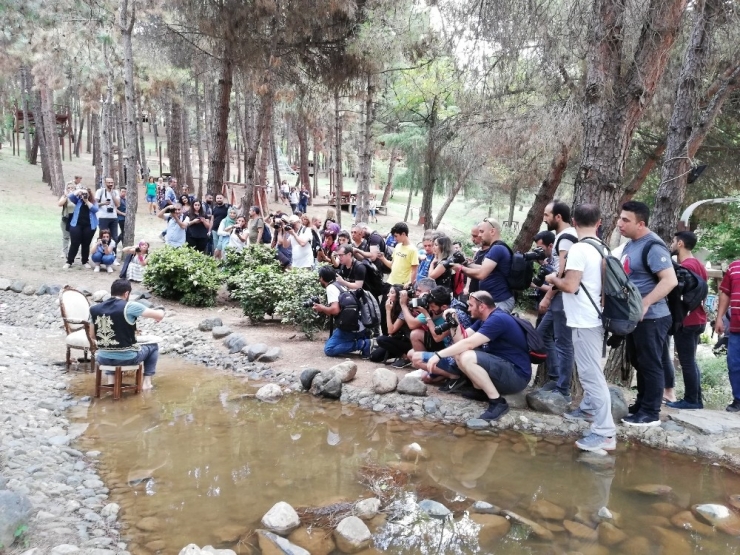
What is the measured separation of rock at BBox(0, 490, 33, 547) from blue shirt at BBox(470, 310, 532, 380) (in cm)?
344

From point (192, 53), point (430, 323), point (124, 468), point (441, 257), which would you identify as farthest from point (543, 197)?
point (124, 468)

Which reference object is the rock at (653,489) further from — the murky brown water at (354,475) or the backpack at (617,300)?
the backpack at (617,300)

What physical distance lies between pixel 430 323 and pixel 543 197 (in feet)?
22.2

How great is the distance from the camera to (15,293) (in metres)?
9.04

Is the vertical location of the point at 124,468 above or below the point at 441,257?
below

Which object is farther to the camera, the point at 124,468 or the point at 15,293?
the point at 15,293

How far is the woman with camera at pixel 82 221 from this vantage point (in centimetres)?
1001

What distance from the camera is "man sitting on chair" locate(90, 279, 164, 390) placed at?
5297mm

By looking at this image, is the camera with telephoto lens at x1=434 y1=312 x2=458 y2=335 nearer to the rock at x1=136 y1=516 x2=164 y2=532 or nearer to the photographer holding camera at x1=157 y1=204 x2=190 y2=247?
the rock at x1=136 y1=516 x2=164 y2=532

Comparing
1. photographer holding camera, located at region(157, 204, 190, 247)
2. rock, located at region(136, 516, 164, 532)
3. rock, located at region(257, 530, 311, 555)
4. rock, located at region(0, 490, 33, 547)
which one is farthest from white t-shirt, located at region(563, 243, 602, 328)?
photographer holding camera, located at region(157, 204, 190, 247)

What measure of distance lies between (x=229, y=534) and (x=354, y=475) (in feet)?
3.49

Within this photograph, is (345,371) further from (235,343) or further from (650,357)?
(650,357)

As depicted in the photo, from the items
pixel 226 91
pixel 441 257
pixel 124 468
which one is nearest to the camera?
pixel 124 468

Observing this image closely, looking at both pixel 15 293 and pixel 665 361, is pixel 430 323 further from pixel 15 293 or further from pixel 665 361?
pixel 15 293
